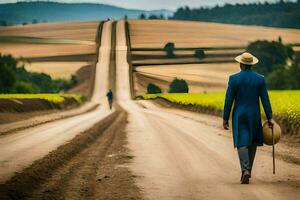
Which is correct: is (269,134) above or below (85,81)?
above

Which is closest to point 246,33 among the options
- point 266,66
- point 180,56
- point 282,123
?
point 180,56

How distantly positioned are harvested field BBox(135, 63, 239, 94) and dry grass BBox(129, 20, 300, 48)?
73.2ft

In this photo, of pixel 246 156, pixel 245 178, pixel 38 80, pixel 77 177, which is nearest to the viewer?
pixel 245 178

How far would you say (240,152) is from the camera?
12.6m

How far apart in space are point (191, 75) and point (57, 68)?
27768 mm

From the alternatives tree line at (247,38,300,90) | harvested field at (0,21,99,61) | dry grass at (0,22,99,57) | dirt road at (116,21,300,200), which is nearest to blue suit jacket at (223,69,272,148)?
dirt road at (116,21,300,200)

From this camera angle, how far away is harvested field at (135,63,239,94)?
12325cm

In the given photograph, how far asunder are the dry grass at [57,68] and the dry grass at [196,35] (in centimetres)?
2201

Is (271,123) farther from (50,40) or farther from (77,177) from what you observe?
(50,40)

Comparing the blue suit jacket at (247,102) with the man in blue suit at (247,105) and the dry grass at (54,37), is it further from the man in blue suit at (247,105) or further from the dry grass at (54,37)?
the dry grass at (54,37)

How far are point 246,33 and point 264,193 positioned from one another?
17761cm

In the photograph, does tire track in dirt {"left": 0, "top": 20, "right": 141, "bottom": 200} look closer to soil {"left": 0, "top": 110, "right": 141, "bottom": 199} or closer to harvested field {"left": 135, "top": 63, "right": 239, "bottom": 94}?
soil {"left": 0, "top": 110, "right": 141, "bottom": 199}

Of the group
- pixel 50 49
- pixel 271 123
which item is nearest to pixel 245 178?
pixel 271 123

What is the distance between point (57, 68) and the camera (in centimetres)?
13988
